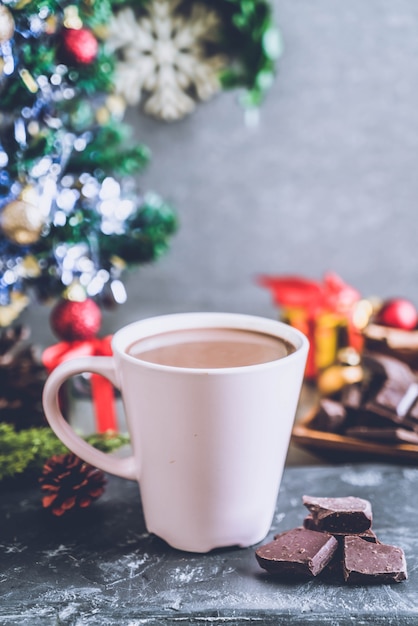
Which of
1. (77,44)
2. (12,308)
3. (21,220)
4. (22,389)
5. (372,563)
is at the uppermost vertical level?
(77,44)

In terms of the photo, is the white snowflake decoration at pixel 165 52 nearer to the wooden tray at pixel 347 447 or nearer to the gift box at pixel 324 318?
the gift box at pixel 324 318

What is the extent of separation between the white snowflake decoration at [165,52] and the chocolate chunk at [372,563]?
991 mm

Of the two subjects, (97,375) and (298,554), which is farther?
(97,375)

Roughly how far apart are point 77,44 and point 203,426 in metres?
0.64

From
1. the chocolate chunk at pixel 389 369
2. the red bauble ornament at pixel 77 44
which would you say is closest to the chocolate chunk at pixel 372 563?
the chocolate chunk at pixel 389 369

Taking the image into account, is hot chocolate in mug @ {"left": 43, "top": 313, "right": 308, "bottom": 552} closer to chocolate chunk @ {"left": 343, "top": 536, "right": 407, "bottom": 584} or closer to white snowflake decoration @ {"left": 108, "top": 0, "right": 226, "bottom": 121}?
chocolate chunk @ {"left": 343, "top": 536, "right": 407, "bottom": 584}

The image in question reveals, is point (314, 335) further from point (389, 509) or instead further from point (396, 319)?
point (389, 509)

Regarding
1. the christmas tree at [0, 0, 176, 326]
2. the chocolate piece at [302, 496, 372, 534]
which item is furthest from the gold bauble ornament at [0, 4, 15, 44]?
the chocolate piece at [302, 496, 372, 534]

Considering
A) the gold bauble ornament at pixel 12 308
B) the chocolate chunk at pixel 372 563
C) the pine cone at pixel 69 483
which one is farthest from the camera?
the gold bauble ornament at pixel 12 308

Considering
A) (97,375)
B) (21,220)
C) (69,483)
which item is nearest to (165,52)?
(21,220)

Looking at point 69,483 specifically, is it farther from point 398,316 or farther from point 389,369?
point 398,316

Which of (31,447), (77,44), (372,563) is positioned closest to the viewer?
(372,563)

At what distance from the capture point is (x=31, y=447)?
2.88ft

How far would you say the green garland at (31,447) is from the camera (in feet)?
2.76
